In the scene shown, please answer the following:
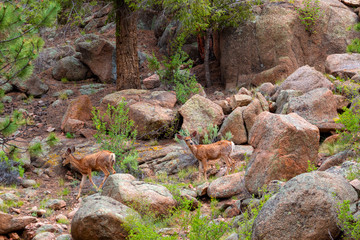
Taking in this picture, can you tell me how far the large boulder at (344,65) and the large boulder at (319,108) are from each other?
2.20m

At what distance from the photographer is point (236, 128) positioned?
12352 millimetres

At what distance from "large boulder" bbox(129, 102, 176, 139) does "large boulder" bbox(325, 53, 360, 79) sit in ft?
17.5

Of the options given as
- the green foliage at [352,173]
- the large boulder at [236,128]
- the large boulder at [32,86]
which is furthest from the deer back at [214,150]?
the large boulder at [32,86]

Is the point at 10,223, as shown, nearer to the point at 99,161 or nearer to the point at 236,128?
the point at 99,161

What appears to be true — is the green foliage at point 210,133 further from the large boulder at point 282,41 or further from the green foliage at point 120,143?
the large boulder at point 282,41

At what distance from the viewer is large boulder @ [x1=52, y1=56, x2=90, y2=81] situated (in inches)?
774

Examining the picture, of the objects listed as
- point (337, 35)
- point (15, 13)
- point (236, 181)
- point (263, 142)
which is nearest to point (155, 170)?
point (236, 181)

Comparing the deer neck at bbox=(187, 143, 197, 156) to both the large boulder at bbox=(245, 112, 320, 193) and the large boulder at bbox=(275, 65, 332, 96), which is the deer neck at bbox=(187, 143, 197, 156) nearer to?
the large boulder at bbox=(245, 112, 320, 193)

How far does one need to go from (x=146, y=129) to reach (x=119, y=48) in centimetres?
426

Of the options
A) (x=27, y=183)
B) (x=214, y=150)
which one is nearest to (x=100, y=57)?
(x=27, y=183)

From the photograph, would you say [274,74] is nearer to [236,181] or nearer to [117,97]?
[117,97]

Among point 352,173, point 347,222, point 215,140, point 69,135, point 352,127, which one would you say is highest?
point 347,222

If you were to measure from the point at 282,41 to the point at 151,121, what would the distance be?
6385 millimetres

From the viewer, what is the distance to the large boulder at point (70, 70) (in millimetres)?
19672
